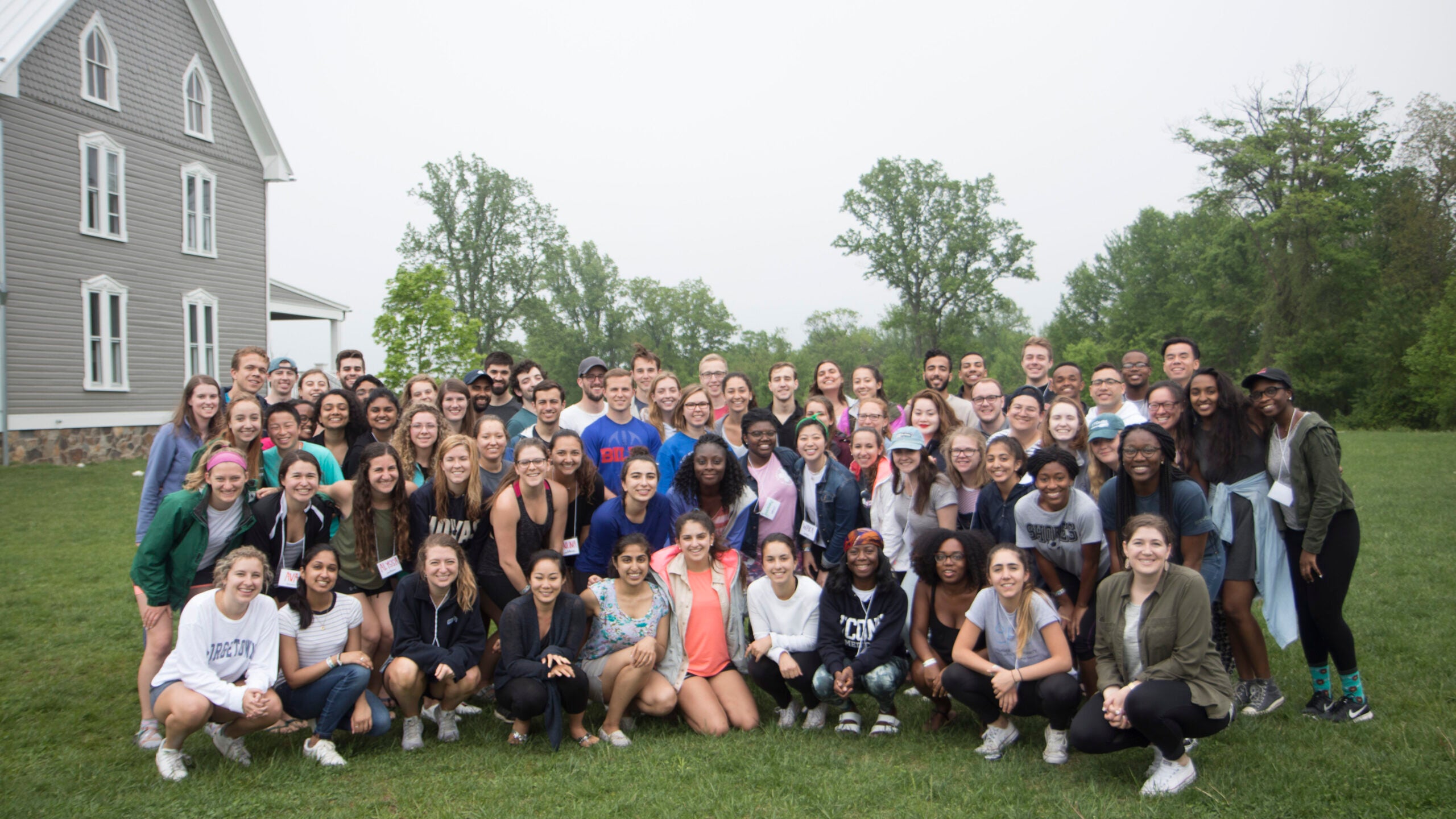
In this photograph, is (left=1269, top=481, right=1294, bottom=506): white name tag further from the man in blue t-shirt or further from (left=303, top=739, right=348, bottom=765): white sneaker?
(left=303, top=739, right=348, bottom=765): white sneaker

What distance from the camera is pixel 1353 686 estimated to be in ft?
16.6

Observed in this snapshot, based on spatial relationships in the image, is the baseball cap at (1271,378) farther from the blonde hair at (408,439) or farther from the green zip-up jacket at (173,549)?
the green zip-up jacket at (173,549)

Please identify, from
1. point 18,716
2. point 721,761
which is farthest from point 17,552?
point 721,761

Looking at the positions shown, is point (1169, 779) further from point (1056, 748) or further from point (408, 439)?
point (408, 439)

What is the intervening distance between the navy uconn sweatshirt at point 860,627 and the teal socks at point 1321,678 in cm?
235

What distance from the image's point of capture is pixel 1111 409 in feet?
21.5

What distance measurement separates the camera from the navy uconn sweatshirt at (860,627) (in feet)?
16.9

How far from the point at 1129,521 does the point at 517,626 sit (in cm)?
333

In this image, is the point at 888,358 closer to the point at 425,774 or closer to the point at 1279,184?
the point at 1279,184

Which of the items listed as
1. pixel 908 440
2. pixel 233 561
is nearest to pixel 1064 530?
pixel 908 440

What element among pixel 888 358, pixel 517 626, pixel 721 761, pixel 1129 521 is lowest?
pixel 721 761

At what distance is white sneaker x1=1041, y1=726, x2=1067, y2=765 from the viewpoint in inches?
179

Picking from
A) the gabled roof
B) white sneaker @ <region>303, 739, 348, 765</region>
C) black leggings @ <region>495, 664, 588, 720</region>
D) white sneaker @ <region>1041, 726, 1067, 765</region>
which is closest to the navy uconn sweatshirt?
white sneaker @ <region>1041, 726, 1067, 765</region>

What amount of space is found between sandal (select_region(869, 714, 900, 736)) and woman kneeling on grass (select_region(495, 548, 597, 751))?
1569 millimetres
